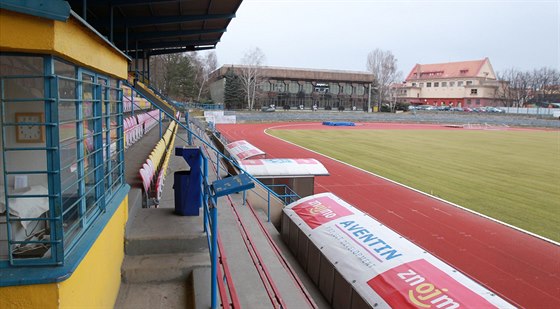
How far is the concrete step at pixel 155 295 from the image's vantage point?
187 inches

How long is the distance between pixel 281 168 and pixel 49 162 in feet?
42.7

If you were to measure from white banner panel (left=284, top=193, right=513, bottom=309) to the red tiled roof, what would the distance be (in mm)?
114898

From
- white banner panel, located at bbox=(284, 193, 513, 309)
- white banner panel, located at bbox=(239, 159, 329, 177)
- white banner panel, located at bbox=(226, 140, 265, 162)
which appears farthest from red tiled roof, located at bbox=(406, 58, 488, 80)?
white banner panel, located at bbox=(284, 193, 513, 309)

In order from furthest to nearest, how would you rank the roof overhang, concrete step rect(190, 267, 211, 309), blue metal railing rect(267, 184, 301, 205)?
1. blue metal railing rect(267, 184, 301, 205)
2. the roof overhang
3. concrete step rect(190, 267, 211, 309)

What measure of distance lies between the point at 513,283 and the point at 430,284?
5.13 m

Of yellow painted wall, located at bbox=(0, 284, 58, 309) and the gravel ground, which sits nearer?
yellow painted wall, located at bbox=(0, 284, 58, 309)

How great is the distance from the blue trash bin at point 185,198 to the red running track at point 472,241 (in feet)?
25.1

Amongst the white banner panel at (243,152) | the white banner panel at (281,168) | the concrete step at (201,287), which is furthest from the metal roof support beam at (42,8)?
the white banner panel at (243,152)

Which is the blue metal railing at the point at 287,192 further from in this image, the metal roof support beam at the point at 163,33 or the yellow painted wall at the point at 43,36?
the yellow painted wall at the point at 43,36

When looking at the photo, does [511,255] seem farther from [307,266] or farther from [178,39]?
[178,39]

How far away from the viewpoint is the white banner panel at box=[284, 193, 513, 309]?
20.6 ft

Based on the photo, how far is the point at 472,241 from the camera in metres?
13.0

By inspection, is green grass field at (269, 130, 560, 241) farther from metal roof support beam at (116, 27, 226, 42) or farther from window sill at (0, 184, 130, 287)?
window sill at (0, 184, 130, 287)

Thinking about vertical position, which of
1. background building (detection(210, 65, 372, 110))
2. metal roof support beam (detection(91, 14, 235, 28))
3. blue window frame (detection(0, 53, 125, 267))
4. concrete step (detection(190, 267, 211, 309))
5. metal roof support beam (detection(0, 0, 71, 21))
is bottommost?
concrete step (detection(190, 267, 211, 309))
